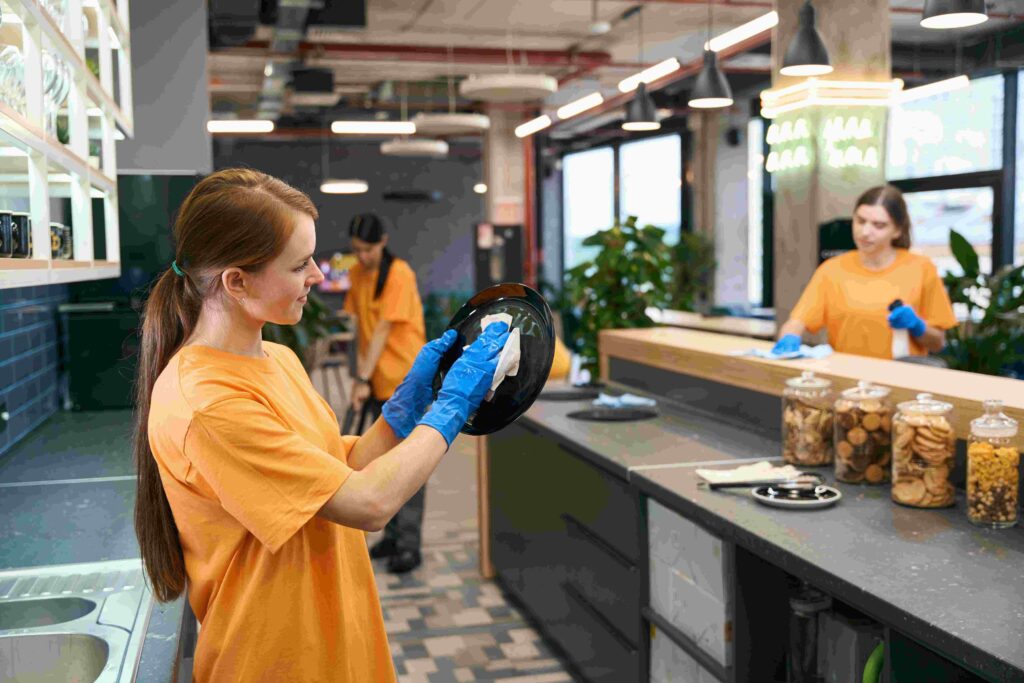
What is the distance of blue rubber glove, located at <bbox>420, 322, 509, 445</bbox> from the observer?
1.54 meters

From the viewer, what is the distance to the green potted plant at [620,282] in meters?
5.01

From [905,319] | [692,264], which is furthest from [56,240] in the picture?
[692,264]

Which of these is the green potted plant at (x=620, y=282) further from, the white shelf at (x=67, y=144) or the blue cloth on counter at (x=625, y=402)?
the white shelf at (x=67, y=144)

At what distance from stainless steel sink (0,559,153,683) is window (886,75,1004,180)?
7.99 m

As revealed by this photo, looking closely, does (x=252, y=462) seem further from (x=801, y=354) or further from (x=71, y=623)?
(x=801, y=354)

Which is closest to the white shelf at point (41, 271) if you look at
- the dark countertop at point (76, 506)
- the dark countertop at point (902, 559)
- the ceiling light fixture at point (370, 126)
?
the dark countertop at point (76, 506)

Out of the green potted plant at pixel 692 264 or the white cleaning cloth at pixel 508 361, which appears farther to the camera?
the green potted plant at pixel 692 264

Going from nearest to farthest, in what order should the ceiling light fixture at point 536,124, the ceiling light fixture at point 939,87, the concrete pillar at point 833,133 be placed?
1. the concrete pillar at point 833,133
2. the ceiling light fixture at point 939,87
3. the ceiling light fixture at point 536,124

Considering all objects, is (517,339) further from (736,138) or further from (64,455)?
(736,138)

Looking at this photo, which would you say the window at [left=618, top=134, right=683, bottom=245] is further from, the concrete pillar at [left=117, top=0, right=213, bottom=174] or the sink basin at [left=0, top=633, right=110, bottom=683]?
the sink basin at [left=0, top=633, right=110, bottom=683]

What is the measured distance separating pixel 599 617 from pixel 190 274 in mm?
2112

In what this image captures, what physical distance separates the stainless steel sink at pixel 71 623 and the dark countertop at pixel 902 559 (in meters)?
1.25

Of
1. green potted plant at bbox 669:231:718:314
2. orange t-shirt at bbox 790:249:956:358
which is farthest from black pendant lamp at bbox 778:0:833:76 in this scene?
green potted plant at bbox 669:231:718:314

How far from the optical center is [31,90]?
1.81 metres
